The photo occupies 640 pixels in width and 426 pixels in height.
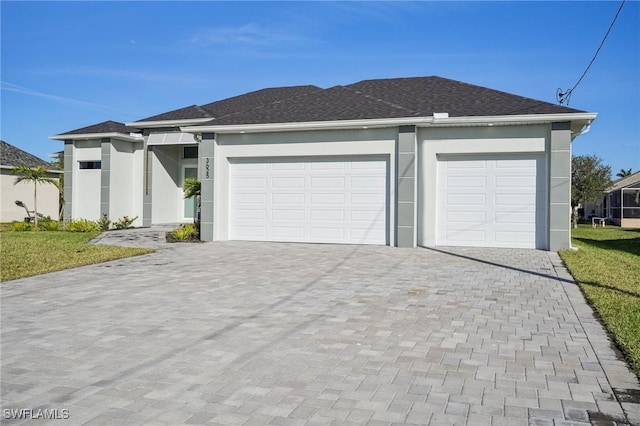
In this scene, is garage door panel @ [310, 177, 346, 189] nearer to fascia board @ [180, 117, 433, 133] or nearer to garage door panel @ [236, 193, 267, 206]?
fascia board @ [180, 117, 433, 133]

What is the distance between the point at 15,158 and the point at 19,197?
2.45m

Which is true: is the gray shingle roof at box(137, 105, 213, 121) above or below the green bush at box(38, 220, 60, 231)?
above

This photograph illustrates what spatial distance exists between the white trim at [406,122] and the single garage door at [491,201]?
3.44 ft

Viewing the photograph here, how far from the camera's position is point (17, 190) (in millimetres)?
26469

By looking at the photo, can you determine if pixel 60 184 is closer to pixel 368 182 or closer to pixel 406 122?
pixel 368 182

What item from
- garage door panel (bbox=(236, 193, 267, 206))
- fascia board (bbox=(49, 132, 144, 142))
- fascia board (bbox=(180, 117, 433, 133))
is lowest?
garage door panel (bbox=(236, 193, 267, 206))

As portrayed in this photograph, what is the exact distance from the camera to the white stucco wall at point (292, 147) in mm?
14273

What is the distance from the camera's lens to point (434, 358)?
15.4 ft

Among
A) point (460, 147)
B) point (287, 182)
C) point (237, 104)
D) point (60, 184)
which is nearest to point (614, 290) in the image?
point (460, 147)

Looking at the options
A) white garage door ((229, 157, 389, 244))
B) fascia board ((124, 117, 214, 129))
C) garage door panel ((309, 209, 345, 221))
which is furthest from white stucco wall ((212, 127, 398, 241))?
fascia board ((124, 117, 214, 129))

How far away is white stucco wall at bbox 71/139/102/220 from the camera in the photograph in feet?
70.2

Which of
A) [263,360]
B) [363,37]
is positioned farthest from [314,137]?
[263,360]

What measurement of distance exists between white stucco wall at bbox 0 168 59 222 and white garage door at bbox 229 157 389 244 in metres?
17.0

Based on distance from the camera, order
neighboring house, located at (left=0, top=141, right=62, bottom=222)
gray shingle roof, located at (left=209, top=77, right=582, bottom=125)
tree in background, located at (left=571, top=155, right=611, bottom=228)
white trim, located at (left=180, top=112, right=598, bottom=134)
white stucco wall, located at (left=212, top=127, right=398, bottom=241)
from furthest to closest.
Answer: tree in background, located at (left=571, top=155, right=611, bottom=228) < neighboring house, located at (left=0, top=141, right=62, bottom=222) < white stucco wall, located at (left=212, top=127, right=398, bottom=241) < gray shingle roof, located at (left=209, top=77, right=582, bottom=125) < white trim, located at (left=180, top=112, right=598, bottom=134)
